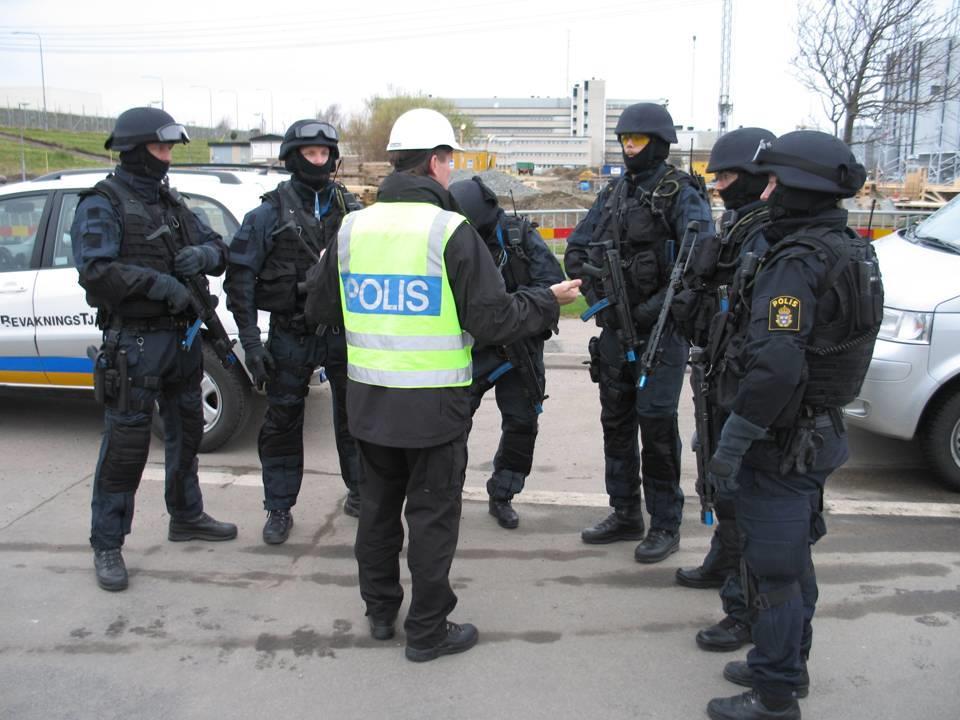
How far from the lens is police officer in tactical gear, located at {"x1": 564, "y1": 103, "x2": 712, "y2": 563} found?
4242 mm

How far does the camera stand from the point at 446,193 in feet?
11.0

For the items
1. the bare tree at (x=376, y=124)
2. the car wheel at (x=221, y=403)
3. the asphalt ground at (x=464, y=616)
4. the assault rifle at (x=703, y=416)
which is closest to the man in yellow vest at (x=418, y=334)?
the asphalt ground at (x=464, y=616)

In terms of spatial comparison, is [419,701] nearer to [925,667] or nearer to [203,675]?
[203,675]

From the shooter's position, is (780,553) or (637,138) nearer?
(780,553)

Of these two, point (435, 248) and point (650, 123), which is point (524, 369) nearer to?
point (650, 123)

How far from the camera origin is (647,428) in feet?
14.2

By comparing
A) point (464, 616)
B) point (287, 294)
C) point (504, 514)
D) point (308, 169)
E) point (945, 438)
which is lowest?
point (464, 616)

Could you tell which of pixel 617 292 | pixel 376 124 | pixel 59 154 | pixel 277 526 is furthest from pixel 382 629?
pixel 376 124

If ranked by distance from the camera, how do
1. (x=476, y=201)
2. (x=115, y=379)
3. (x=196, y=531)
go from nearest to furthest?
(x=115, y=379) < (x=476, y=201) < (x=196, y=531)

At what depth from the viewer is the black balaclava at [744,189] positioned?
12.9 feet

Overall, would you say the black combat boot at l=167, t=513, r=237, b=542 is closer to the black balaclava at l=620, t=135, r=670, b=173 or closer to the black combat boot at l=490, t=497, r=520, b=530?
the black combat boot at l=490, t=497, r=520, b=530

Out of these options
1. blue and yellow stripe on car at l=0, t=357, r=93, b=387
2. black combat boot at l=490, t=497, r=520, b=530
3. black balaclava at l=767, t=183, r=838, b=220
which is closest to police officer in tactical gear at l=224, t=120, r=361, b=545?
black combat boot at l=490, t=497, r=520, b=530

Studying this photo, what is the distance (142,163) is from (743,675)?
3.52m

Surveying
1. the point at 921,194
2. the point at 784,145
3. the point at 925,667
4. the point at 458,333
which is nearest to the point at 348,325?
the point at 458,333
